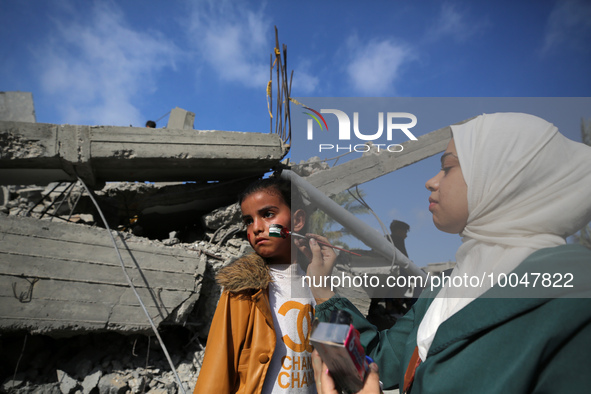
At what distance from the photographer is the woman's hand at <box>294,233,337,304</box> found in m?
1.49

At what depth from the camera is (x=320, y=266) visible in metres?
1.51

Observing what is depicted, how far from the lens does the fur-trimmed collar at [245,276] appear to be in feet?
5.58

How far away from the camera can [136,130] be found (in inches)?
137

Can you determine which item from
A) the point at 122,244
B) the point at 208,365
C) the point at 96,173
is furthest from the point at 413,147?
the point at 96,173

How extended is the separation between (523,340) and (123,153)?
146 inches

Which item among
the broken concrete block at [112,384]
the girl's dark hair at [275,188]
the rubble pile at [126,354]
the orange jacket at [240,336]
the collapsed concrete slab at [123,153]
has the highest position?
the collapsed concrete slab at [123,153]

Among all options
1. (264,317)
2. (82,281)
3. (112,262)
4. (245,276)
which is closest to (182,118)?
(112,262)

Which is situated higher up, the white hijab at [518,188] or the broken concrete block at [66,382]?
the white hijab at [518,188]

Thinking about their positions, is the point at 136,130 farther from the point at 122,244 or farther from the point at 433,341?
the point at 433,341

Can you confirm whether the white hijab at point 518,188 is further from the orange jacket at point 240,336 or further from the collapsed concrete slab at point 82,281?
the collapsed concrete slab at point 82,281

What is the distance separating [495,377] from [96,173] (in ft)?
13.7

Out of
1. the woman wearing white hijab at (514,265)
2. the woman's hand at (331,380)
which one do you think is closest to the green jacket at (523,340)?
the woman wearing white hijab at (514,265)

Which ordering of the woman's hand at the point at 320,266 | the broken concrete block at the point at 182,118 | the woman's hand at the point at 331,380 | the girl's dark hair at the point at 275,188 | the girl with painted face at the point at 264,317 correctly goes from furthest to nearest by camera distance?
the broken concrete block at the point at 182,118
the girl's dark hair at the point at 275,188
the girl with painted face at the point at 264,317
the woman's hand at the point at 320,266
the woman's hand at the point at 331,380

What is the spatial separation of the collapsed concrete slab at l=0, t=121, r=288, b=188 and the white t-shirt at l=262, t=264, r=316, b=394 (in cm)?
207
